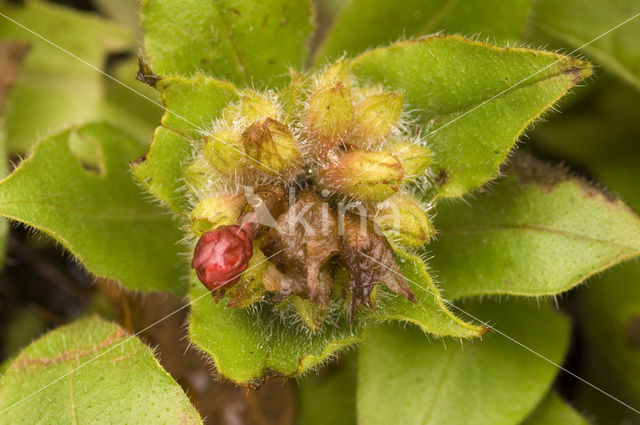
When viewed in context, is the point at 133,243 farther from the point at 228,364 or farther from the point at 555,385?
the point at 555,385

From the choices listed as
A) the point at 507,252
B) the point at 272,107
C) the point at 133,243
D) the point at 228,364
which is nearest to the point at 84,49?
the point at 133,243

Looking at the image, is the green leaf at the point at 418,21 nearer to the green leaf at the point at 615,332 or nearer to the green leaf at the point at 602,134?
the green leaf at the point at 602,134

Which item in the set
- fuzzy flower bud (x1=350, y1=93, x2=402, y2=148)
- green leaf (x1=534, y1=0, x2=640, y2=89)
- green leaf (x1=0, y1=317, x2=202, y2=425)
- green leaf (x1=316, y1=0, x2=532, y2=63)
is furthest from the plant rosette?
green leaf (x1=534, y1=0, x2=640, y2=89)

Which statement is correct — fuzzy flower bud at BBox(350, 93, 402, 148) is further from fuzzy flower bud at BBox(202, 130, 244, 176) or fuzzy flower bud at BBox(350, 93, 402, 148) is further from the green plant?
fuzzy flower bud at BBox(202, 130, 244, 176)

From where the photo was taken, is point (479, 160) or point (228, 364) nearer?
point (228, 364)

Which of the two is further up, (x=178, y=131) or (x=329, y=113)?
(x=329, y=113)

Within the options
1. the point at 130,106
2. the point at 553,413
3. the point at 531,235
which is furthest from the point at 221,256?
the point at 130,106

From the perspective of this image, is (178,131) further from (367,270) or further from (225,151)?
(367,270)

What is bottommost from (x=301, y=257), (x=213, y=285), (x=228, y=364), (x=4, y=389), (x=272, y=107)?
(x=4, y=389)
